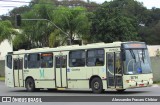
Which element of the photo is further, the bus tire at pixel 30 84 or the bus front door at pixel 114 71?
the bus tire at pixel 30 84

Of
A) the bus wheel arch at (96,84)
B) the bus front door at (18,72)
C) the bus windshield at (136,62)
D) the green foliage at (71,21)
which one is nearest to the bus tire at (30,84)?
the bus front door at (18,72)

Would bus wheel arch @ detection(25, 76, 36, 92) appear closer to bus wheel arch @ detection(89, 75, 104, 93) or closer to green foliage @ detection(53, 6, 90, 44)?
bus wheel arch @ detection(89, 75, 104, 93)

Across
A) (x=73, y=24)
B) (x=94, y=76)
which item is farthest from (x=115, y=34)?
(x=94, y=76)

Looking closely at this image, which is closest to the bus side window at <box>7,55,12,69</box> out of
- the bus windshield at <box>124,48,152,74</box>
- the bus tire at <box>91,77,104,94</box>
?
the bus tire at <box>91,77,104,94</box>

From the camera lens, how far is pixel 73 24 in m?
60.2

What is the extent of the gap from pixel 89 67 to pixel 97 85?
119cm

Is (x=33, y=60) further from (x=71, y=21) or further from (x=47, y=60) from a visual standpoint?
(x=71, y=21)

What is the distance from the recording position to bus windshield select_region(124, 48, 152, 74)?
21359 mm

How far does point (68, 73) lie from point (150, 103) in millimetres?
9056

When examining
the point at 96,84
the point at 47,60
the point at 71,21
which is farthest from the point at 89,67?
the point at 71,21

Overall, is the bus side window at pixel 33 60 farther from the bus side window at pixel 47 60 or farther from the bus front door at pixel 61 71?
the bus front door at pixel 61 71

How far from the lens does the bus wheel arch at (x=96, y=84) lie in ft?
72.5

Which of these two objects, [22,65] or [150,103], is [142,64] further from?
[22,65]

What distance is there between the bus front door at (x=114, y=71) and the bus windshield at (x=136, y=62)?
17.0 inches
